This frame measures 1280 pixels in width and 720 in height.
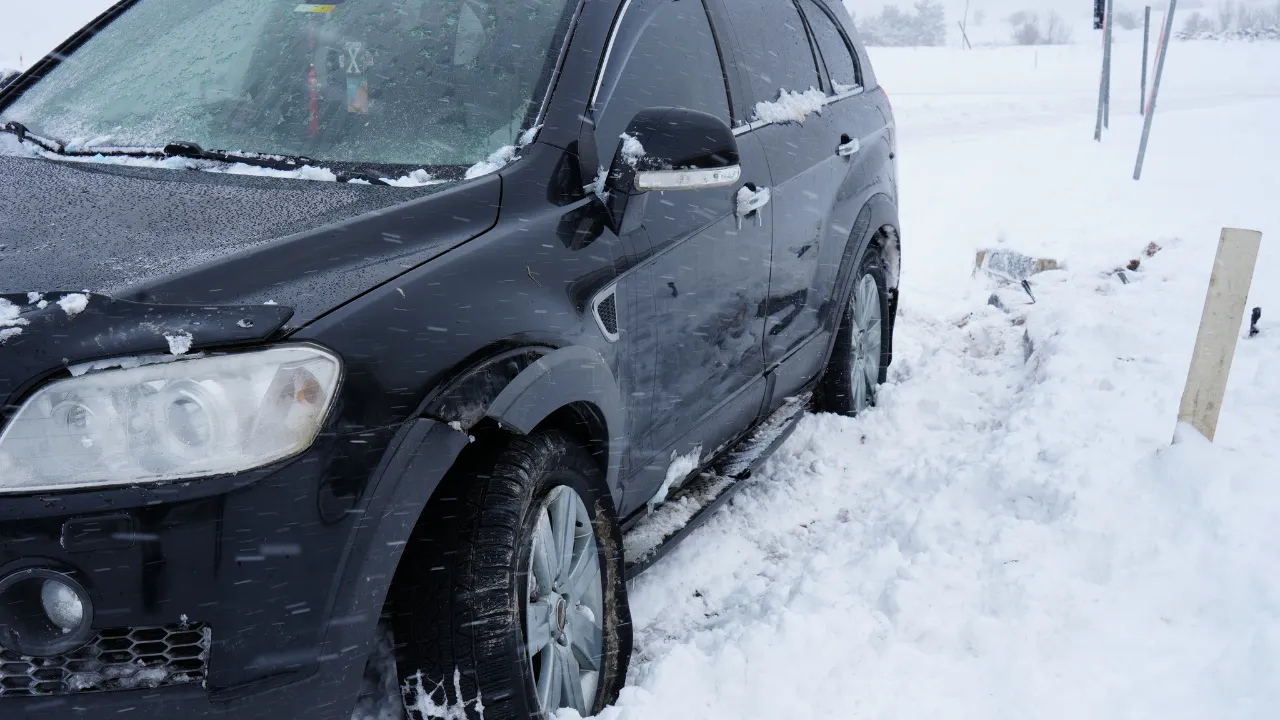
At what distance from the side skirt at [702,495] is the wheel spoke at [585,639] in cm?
30

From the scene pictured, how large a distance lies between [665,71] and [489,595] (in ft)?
5.35

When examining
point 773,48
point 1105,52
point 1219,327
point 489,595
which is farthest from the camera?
point 1105,52

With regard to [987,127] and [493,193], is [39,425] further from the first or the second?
[987,127]

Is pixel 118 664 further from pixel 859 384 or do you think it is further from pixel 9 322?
pixel 859 384

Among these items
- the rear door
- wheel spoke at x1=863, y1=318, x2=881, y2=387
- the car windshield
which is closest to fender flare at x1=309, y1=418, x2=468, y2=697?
the car windshield

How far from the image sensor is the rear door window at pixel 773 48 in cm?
365

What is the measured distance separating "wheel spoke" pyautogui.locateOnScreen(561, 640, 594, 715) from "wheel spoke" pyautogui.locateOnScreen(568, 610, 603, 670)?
3cm

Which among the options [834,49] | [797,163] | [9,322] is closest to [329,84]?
[9,322]

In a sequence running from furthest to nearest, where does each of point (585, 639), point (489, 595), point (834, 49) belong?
point (834, 49), point (585, 639), point (489, 595)

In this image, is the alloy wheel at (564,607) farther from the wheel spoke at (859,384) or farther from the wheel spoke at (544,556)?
the wheel spoke at (859,384)

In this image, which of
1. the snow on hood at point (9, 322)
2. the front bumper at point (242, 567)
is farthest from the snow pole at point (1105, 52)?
the snow on hood at point (9, 322)

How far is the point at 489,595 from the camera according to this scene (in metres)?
2.05

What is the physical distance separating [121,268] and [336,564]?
61 centimetres

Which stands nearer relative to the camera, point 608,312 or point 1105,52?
point 608,312
